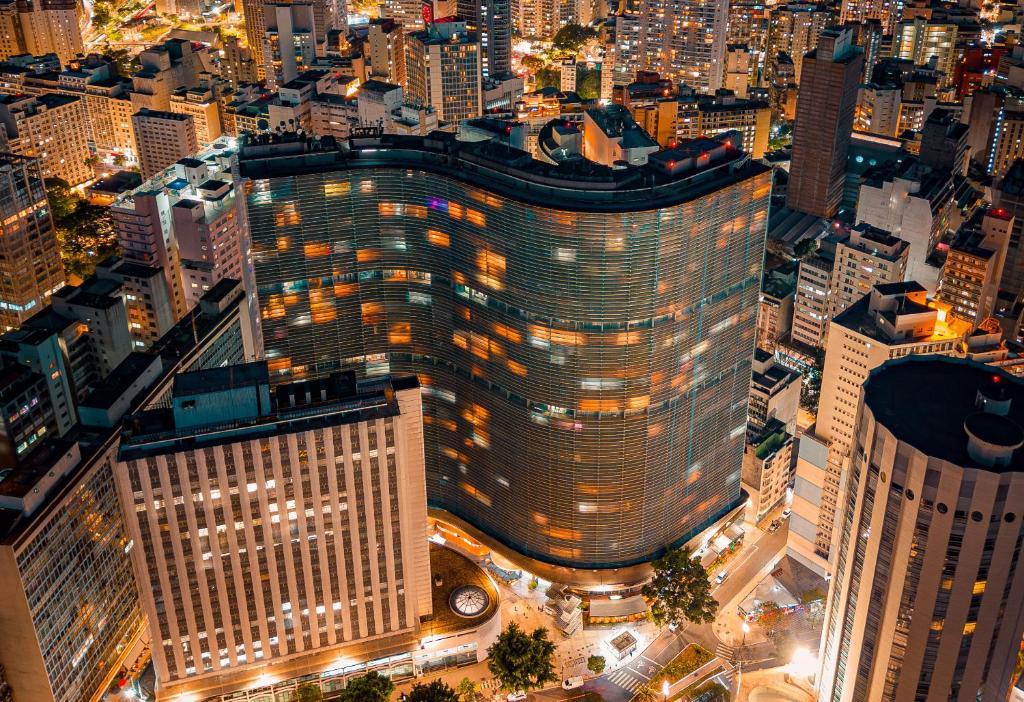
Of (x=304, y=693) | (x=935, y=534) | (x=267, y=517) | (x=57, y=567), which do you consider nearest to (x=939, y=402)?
(x=935, y=534)

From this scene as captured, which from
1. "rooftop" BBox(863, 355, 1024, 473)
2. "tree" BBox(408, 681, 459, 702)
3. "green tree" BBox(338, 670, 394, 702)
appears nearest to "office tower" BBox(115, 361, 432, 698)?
"green tree" BBox(338, 670, 394, 702)

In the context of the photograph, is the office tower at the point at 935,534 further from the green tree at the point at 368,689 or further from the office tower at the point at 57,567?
the office tower at the point at 57,567

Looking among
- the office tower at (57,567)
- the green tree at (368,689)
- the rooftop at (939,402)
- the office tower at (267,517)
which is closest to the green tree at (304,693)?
the office tower at (267,517)

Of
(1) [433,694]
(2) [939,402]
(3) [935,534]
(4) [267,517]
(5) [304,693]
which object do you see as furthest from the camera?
(5) [304,693]

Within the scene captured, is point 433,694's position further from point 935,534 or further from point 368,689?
point 935,534

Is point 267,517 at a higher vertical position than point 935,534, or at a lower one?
lower

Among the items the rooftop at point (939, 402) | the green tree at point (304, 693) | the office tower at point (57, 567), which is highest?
the rooftop at point (939, 402)

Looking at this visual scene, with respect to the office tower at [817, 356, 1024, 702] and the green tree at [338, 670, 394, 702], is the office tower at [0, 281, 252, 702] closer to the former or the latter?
the green tree at [338, 670, 394, 702]
